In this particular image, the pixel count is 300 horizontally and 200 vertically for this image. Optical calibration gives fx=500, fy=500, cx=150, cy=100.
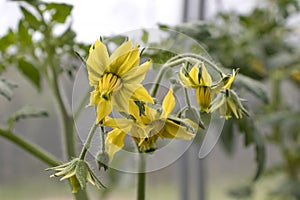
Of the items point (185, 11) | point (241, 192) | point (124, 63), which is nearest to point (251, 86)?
point (124, 63)

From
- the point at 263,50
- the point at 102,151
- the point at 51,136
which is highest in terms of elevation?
the point at 263,50

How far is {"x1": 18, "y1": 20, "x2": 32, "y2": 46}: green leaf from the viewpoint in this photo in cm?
61

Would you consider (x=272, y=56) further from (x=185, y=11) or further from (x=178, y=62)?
(x=178, y=62)

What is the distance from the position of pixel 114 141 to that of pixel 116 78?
5 centimetres

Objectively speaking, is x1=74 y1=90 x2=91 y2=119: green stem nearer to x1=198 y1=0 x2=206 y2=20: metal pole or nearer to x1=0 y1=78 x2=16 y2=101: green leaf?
x1=0 y1=78 x2=16 y2=101: green leaf

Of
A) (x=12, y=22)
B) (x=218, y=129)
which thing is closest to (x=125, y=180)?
(x=12, y=22)

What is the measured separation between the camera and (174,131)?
0.35 m

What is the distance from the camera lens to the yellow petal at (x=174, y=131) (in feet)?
1.14

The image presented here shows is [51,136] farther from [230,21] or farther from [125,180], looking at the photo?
[230,21]

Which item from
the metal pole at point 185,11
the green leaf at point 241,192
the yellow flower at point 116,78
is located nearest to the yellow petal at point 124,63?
the yellow flower at point 116,78

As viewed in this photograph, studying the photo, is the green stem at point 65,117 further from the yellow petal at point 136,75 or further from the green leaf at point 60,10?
the yellow petal at point 136,75

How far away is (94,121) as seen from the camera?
347 millimetres

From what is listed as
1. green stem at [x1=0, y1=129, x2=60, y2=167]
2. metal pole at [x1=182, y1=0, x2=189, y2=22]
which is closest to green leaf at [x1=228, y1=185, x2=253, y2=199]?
metal pole at [x1=182, y1=0, x2=189, y2=22]

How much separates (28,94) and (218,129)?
749 mm
